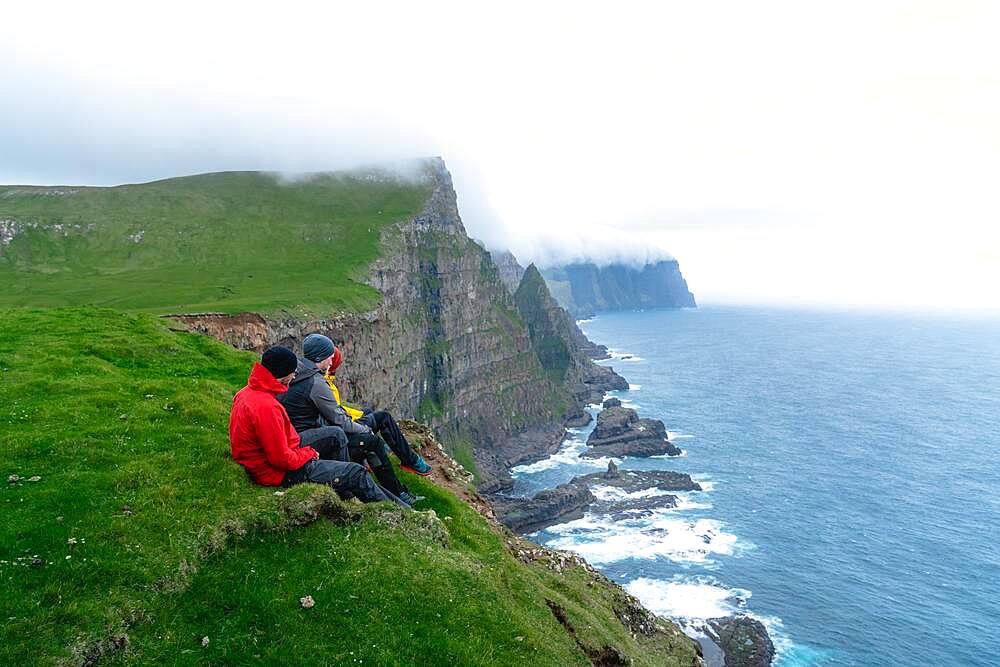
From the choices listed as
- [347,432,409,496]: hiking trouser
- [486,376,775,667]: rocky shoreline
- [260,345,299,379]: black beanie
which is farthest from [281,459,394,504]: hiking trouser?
[486,376,775,667]: rocky shoreline

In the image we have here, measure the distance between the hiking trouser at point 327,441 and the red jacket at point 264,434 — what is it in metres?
0.48

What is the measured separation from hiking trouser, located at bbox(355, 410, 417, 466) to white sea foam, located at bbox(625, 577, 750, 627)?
65735mm

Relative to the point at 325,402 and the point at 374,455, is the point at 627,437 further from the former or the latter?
the point at 325,402

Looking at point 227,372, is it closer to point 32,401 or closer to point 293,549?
point 32,401

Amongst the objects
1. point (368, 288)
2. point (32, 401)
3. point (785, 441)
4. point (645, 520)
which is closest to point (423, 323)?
point (368, 288)

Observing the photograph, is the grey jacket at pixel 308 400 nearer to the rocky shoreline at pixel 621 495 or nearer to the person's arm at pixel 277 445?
the person's arm at pixel 277 445

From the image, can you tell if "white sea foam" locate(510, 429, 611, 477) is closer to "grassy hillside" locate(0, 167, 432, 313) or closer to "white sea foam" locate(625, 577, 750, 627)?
"white sea foam" locate(625, 577, 750, 627)

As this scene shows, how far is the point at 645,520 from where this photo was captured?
10375 centimetres

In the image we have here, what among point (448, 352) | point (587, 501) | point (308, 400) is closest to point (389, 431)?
point (308, 400)

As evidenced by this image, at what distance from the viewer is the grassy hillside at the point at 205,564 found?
11000mm

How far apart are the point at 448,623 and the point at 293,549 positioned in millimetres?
4180

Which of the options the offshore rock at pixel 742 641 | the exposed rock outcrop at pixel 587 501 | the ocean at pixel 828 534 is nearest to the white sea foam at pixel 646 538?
the ocean at pixel 828 534

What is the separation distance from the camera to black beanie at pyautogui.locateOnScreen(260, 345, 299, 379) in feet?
48.2

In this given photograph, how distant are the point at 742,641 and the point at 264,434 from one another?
7103cm
